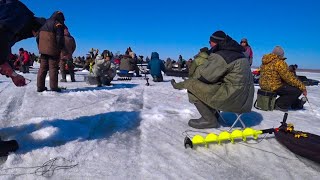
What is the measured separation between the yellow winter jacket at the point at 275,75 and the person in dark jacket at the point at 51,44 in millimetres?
4837

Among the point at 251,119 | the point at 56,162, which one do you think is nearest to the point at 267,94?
the point at 251,119

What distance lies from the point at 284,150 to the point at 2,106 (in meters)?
4.99

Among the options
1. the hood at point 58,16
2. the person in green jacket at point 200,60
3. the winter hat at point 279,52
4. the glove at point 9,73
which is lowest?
the glove at point 9,73

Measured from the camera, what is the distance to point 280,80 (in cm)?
645

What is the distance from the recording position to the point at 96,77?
10086 millimetres

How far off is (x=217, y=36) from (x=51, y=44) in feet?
14.8

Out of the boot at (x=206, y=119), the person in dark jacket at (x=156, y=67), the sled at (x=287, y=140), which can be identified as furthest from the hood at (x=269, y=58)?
the person in dark jacket at (x=156, y=67)

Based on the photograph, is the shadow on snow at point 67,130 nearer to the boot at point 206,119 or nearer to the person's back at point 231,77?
the boot at point 206,119

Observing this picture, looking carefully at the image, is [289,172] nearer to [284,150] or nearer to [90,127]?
[284,150]

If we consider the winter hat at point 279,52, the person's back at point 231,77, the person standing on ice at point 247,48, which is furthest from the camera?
the person standing on ice at point 247,48

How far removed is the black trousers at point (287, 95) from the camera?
654 centimetres

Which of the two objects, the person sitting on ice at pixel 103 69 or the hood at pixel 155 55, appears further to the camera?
the hood at pixel 155 55

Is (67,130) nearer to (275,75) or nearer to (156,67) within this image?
(275,75)

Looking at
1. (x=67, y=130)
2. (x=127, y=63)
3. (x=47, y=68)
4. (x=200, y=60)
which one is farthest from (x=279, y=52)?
(x=127, y=63)
